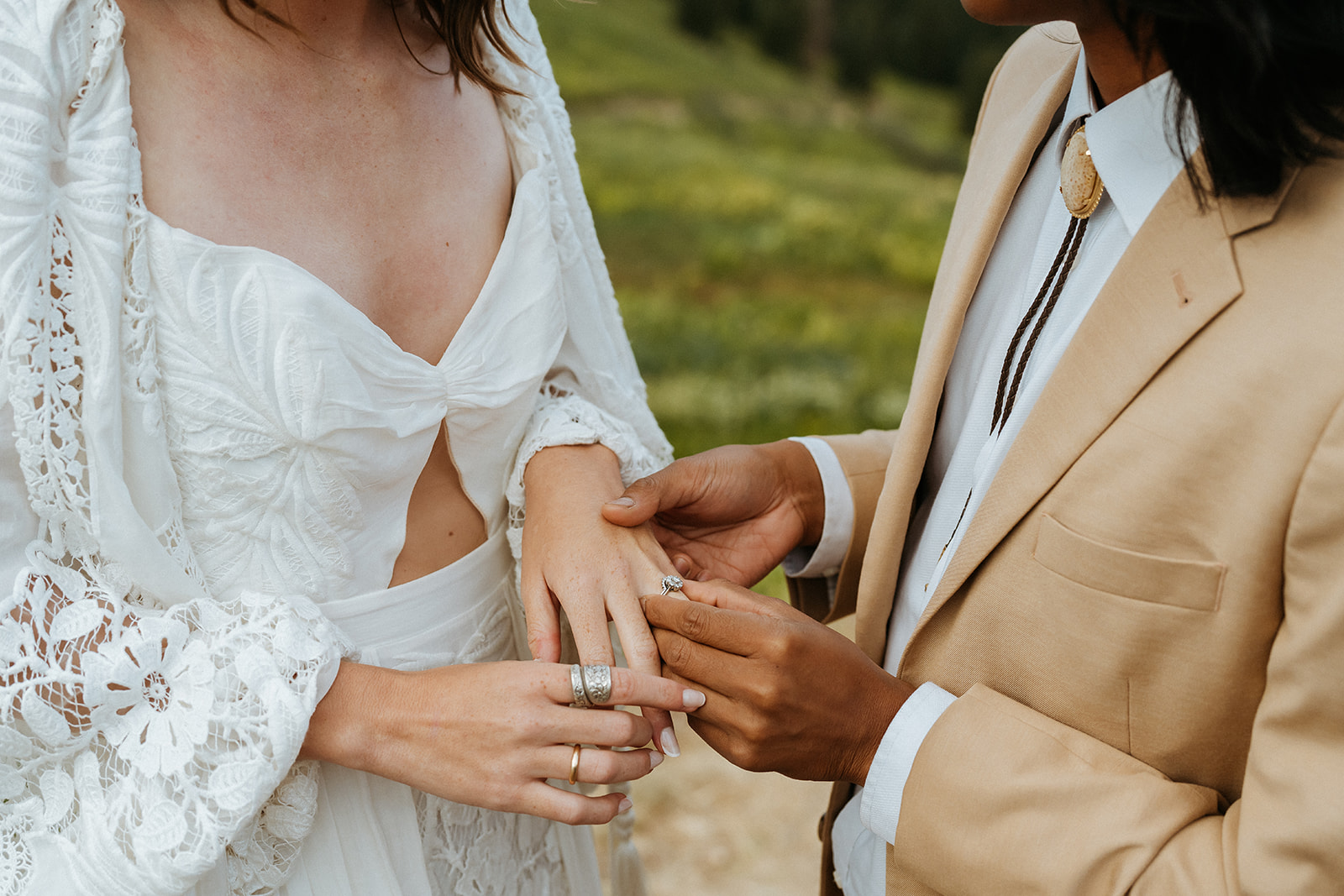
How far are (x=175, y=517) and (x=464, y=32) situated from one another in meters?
0.91

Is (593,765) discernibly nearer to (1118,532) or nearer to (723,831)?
(1118,532)

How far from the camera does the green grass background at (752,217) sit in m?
6.47

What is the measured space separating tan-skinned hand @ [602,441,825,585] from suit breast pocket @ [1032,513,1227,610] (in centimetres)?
67

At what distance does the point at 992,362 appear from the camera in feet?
5.36

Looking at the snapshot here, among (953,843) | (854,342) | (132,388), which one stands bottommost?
(854,342)

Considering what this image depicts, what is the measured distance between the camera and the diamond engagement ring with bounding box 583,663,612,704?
141cm

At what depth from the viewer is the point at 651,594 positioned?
1.58 metres

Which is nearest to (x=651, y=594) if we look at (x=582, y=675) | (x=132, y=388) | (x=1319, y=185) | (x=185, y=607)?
(x=582, y=675)

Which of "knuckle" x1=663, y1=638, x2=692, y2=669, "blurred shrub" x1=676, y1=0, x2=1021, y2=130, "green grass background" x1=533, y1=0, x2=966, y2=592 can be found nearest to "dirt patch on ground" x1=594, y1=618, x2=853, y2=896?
"green grass background" x1=533, y1=0, x2=966, y2=592

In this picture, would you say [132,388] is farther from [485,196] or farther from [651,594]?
[651,594]

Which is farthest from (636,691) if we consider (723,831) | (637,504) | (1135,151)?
(723,831)

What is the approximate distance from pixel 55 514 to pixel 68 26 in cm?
58

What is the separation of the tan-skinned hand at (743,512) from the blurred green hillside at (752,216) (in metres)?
3.78

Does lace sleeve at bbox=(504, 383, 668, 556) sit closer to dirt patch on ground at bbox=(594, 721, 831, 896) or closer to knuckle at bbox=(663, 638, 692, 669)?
knuckle at bbox=(663, 638, 692, 669)
